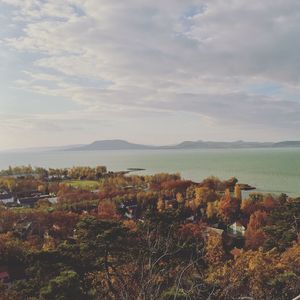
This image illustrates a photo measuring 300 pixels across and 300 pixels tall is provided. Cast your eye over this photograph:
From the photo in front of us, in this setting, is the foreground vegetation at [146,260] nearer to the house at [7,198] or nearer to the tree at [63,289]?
the tree at [63,289]

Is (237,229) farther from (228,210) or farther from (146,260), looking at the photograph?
(146,260)

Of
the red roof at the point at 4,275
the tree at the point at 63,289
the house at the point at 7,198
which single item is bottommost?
the house at the point at 7,198

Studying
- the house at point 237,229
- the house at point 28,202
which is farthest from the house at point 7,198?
the house at point 237,229

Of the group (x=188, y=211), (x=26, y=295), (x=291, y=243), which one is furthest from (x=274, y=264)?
(x=188, y=211)

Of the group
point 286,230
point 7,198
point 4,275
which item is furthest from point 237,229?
point 7,198

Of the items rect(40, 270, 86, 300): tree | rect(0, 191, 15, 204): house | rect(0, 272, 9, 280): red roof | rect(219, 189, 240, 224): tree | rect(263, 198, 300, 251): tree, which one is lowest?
rect(0, 191, 15, 204): house

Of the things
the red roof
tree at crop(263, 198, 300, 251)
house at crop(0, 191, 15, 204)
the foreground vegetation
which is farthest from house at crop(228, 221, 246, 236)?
house at crop(0, 191, 15, 204)

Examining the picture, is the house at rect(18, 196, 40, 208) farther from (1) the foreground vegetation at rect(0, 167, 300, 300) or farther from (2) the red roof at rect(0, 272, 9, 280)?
(2) the red roof at rect(0, 272, 9, 280)

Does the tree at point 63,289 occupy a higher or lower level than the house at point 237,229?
higher

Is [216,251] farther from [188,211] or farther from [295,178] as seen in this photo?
[295,178]

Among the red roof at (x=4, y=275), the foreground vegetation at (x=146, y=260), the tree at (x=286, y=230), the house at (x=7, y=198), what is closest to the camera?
the foreground vegetation at (x=146, y=260)

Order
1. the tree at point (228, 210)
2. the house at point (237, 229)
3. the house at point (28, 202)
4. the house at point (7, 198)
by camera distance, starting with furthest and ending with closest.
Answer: the house at point (7, 198) < the house at point (28, 202) < the tree at point (228, 210) < the house at point (237, 229)
